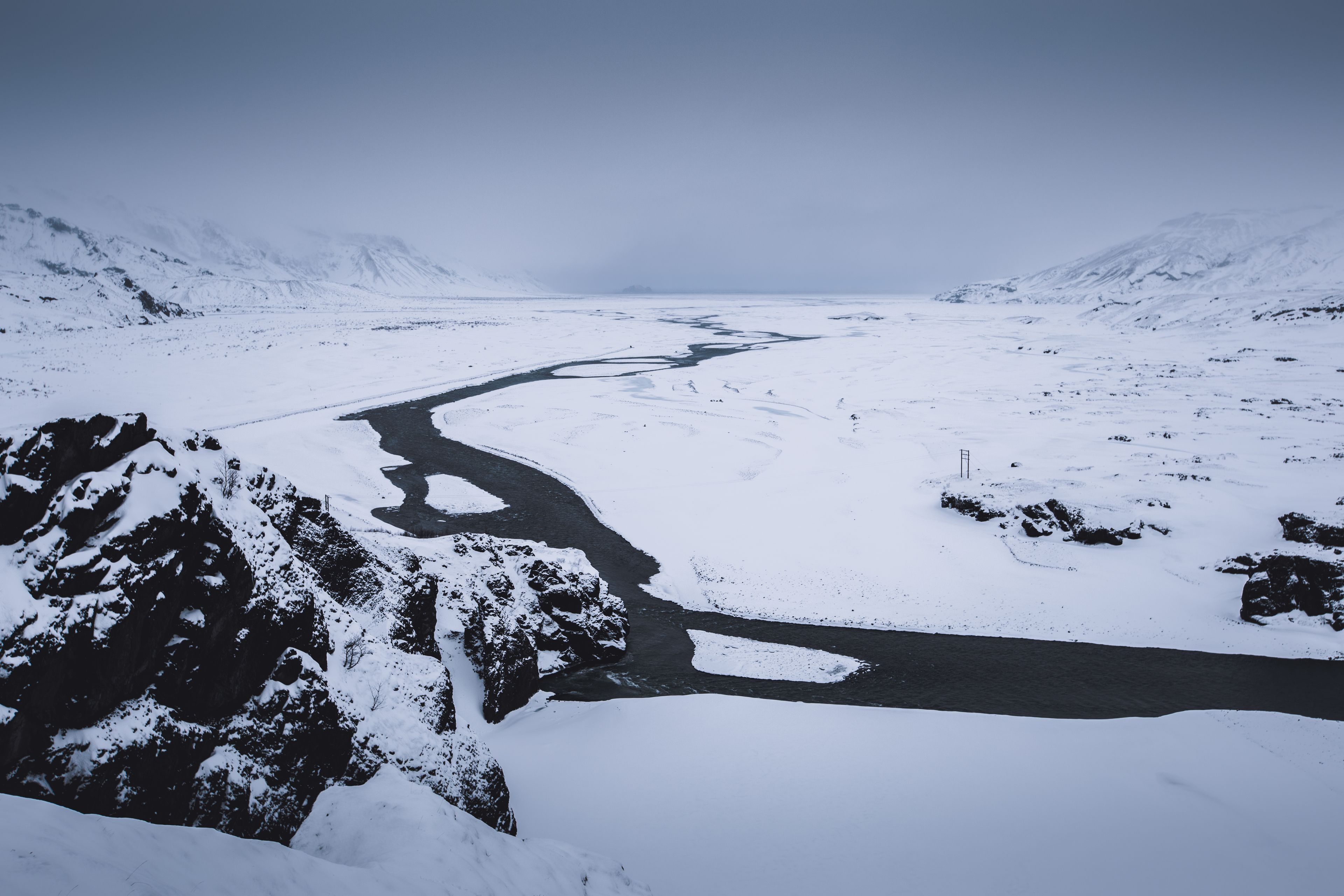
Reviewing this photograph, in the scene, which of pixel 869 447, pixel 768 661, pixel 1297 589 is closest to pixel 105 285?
pixel 869 447

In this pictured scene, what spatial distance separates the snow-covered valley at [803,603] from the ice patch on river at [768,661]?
13cm

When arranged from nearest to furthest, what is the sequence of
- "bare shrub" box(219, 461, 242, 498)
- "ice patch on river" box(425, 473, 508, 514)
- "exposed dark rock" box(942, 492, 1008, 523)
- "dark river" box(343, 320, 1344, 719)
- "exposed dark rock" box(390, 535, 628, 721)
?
"bare shrub" box(219, 461, 242, 498) → "exposed dark rock" box(390, 535, 628, 721) → "dark river" box(343, 320, 1344, 719) → "exposed dark rock" box(942, 492, 1008, 523) → "ice patch on river" box(425, 473, 508, 514)

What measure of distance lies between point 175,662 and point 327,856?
315 cm

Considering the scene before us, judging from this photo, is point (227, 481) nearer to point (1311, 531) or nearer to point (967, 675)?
point (967, 675)

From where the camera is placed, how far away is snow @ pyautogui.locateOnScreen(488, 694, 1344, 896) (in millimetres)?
11391

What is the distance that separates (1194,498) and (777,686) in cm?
2250

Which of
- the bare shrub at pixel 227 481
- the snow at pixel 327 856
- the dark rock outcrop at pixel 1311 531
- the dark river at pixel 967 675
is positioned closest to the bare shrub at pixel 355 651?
the snow at pixel 327 856

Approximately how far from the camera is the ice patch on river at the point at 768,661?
61.3 feet

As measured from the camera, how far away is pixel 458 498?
31297 millimetres

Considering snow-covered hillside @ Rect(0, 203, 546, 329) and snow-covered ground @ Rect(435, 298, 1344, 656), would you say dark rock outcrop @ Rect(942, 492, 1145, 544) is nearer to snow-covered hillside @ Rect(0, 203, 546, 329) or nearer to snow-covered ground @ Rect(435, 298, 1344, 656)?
snow-covered ground @ Rect(435, 298, 1344, 656)

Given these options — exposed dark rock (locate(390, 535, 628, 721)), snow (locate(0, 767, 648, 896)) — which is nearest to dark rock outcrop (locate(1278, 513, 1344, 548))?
→ exposed dark rock (locate(390, 535, 628, 721))

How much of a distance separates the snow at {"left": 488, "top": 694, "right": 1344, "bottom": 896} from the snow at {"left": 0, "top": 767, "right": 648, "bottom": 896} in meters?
2.50

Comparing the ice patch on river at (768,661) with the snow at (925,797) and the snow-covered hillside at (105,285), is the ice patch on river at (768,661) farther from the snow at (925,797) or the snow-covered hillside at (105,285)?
the snow-covered hillside at (105,285)

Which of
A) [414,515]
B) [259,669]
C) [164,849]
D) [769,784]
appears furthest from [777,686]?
[414,515]
